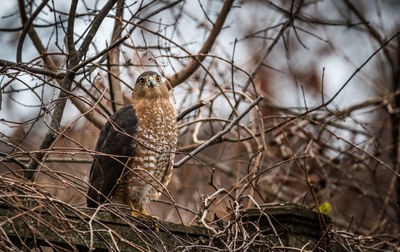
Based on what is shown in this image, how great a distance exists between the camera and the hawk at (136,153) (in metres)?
3.53

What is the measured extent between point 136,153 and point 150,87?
2.30ft

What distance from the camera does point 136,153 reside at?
140 inches

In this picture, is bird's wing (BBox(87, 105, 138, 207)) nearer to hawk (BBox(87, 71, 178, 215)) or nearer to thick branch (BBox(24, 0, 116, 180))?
hawk (BBox(87, 71, 178, 215))

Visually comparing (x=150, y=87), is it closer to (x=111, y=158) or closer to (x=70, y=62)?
(x=111, y=158)

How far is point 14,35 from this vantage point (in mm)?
6059

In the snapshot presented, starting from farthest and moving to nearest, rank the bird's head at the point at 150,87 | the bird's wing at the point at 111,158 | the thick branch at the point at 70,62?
the bird's head at the point at 150,87, the bird's wing at the point at 111,158, the thick branch at the point at 70,62

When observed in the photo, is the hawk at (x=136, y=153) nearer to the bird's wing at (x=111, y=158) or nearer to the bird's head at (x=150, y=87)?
the bird's wing at (x=111, y=158)

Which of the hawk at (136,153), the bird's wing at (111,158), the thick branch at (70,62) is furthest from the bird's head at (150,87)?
the thick branch at (70,62)

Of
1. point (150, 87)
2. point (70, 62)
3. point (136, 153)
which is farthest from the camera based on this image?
point (150, 87)

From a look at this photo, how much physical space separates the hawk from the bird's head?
0.10 meters

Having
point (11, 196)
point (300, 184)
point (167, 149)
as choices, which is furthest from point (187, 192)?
point (11, 196)

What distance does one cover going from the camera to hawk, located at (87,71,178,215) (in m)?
3.53

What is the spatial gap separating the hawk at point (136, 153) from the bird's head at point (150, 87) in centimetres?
10

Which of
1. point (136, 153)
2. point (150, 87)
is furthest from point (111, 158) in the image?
point (150, 87)
